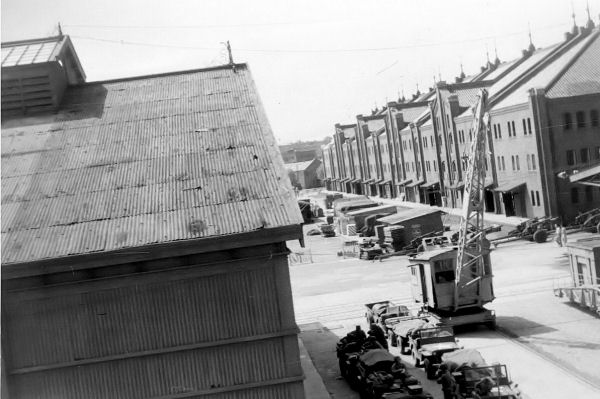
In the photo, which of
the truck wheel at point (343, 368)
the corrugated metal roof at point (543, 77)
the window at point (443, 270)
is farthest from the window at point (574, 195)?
the truck wheel at point (343, 368)

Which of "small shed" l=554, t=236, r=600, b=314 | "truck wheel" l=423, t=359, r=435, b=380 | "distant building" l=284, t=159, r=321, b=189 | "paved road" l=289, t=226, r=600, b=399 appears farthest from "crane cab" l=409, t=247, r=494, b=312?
"distant building" l=284, t=159, r=321, b=189

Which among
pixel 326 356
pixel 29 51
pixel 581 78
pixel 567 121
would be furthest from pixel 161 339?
pixel 581 78

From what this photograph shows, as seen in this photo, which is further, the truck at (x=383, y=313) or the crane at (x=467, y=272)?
the crane at (x=467, y=272)

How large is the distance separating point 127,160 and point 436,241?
33.2 metres

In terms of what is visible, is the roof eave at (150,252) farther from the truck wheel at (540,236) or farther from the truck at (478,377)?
the truck wheel at (540,236)

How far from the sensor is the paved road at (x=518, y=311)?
1866 centimetres

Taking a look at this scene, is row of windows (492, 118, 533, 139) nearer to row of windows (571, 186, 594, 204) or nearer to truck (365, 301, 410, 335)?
row of windows (571, 186, 594, 204)

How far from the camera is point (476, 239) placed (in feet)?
85.6

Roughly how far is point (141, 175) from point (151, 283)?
83.5 inches

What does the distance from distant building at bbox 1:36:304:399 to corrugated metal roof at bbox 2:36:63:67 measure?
4214 mm

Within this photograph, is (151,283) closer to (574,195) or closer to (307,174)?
(574,195)

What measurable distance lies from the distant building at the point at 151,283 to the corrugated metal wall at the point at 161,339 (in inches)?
0.7

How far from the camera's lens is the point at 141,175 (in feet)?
39.8

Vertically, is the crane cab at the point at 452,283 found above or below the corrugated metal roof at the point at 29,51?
below
